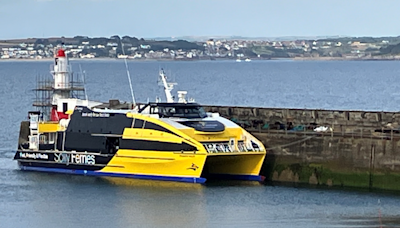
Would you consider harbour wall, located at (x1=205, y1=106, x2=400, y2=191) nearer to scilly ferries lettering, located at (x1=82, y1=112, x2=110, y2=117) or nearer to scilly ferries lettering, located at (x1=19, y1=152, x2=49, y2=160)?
scilly ferries lettering, located at (x1=82, y1=112, x2=110, y2=117)

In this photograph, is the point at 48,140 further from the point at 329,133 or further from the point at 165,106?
the point at 329,133

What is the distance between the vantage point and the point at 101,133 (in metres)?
41.1

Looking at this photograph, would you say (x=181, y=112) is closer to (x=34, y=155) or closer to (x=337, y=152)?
(x=337, y=152)

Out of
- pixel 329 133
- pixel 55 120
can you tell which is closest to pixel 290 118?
pixel 329 133

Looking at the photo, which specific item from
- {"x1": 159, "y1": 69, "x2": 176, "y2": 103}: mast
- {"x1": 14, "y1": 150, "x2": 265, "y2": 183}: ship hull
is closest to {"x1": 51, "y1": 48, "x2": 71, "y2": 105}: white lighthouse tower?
{"x1": 14, "y1": 150, "x2": 265, "y2": 183}: ship hull

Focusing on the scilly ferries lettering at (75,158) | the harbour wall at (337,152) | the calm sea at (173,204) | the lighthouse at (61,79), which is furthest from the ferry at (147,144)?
the lighthouse at (61,79)

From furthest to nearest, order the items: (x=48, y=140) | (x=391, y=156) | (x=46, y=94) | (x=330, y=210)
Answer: (x=46, y=94)
(x=48, y=140)
(x=391, y=156)
(x=330, y=210)

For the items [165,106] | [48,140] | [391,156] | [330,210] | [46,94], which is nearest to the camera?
[330,210]

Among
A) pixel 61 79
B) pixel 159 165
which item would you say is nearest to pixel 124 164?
pixel 159 165

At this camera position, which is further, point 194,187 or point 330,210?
point 194,187

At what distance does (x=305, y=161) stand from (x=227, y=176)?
3.08 m

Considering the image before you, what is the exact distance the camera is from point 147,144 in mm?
39188

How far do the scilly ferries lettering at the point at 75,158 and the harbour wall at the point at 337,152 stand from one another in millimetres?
6236

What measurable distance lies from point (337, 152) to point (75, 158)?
34.3 feet
